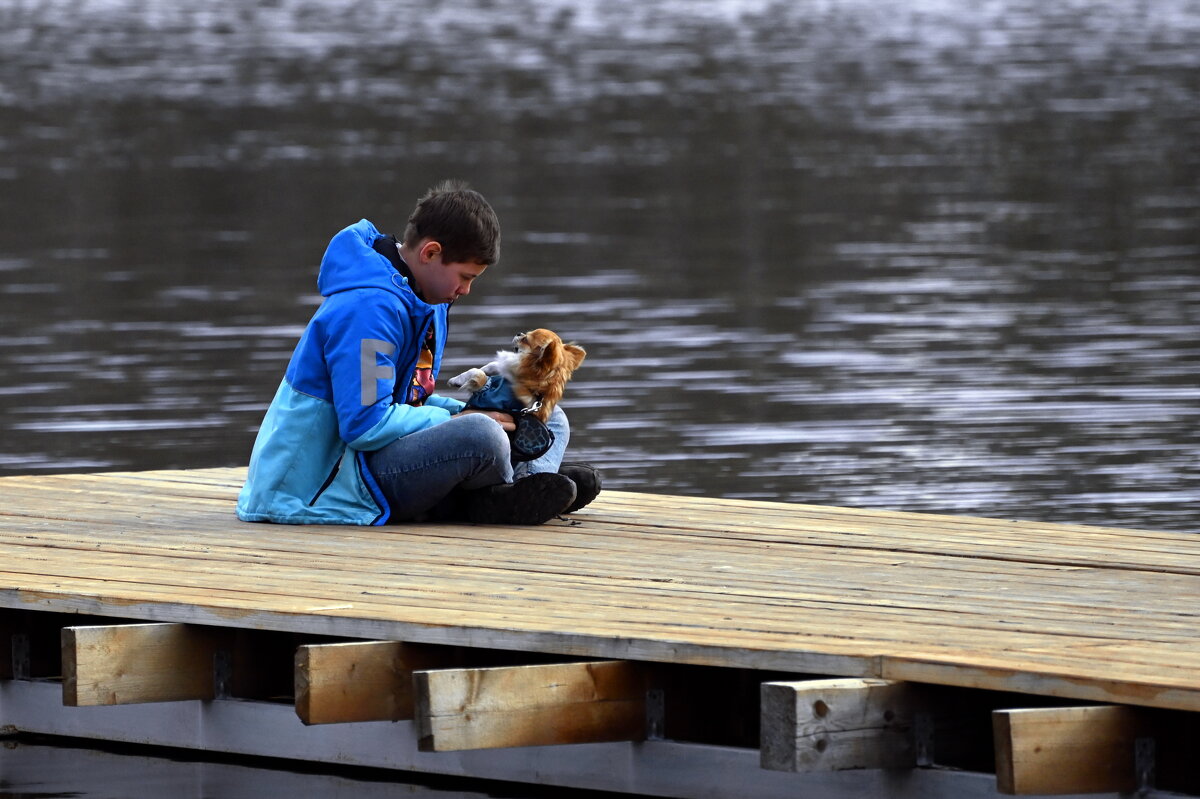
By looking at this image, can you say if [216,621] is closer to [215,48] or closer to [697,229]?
[697,229]

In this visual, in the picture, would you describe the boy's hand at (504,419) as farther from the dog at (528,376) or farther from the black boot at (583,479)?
the black boot at (583,479)

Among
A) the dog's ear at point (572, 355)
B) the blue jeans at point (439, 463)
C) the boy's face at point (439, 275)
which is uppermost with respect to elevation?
the boy's face at point (439, 275)

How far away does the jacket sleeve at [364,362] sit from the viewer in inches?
279

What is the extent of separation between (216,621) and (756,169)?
23.3 m

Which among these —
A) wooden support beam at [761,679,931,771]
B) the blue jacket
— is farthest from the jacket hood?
wooden support beam at [761,679,931,771]

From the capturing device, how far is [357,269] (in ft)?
23.6

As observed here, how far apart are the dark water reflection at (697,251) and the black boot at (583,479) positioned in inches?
132

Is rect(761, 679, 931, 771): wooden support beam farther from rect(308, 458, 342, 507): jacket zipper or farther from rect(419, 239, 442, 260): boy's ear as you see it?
rect(308, 458, 342, 507): jacket zipper

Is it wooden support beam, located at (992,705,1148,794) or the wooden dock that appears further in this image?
the wooden dock

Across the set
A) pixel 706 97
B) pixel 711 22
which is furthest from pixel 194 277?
pixel 711 22

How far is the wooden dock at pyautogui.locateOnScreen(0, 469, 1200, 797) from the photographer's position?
16.6ft

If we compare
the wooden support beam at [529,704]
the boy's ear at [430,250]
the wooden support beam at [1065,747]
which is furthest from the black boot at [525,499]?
the wooden support beam at [1065,747]

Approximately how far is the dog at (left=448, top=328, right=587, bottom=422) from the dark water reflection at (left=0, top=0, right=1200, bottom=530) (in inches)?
148

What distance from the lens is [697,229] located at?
23.0 m
